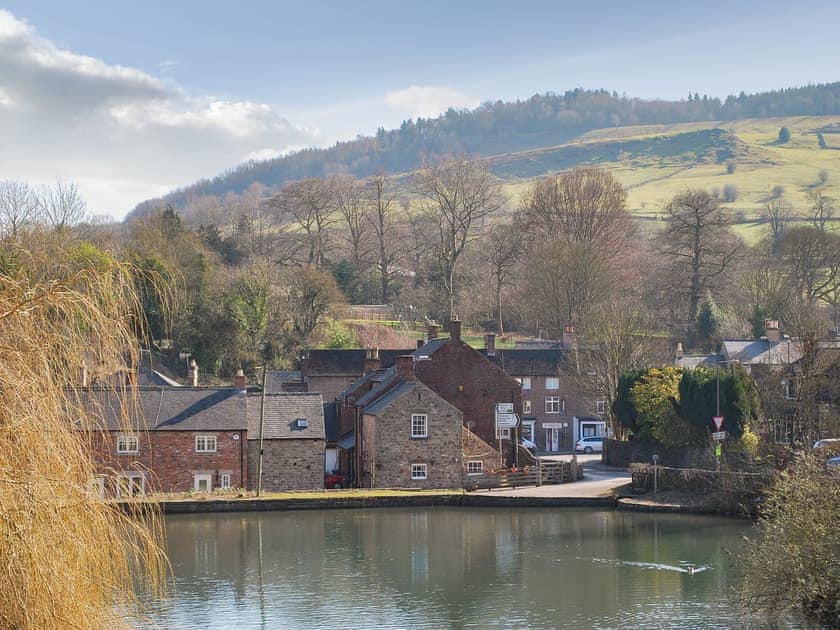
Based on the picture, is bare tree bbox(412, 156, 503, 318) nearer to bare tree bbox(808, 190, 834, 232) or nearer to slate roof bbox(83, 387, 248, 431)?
slate roof bbox(83, 387, 248, 431)

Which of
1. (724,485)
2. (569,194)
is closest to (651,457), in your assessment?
(724,485)

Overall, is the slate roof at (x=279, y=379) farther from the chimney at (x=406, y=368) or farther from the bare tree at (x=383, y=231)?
the bare tree at (x=383, y=231)

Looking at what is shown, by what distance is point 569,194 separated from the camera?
292ft

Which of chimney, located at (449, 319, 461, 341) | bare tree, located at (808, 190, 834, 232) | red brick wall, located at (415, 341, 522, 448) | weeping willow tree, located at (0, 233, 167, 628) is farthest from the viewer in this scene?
bare tree, located at (808, 190, 834, 232)

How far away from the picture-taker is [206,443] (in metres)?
47.4

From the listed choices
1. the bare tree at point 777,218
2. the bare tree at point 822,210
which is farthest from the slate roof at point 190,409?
the bare tree at point 822,210

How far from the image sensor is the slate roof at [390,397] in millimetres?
49156

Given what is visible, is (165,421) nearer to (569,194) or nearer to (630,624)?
(630,624)

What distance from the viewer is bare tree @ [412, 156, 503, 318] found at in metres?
87.0

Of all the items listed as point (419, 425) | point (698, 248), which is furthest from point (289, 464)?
point (698, 248)

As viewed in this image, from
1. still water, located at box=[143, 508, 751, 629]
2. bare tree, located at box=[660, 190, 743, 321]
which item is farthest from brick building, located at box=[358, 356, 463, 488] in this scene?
bare tree, located at box=[660, 190, 743, 321]

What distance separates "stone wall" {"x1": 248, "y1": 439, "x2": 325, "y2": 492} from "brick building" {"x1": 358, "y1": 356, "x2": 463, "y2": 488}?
8.63ft

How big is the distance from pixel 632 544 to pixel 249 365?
3927 centimetres

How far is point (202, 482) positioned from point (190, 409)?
3133 mm
